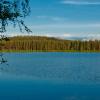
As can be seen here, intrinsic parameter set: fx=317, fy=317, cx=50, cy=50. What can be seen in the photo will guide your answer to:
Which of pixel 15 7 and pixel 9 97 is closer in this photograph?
pixel 15 7

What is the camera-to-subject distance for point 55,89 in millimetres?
28594

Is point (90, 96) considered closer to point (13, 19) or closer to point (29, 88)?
point (29, 88)

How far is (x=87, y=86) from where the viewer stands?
30250 mm

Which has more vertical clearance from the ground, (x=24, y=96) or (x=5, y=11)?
(x=5, y=11)

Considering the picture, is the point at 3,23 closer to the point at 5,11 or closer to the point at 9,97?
the point at 5,11

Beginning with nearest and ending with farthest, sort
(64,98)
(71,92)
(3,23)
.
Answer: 1. (3,23)
2. (64,98)
3. (71,92)

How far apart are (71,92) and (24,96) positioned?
4.38 m

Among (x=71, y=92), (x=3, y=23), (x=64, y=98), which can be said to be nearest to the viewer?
(x=3, y=23)

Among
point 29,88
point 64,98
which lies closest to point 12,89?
point 29,88

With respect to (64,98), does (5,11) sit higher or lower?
higher

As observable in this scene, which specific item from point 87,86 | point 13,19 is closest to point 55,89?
point 87,86

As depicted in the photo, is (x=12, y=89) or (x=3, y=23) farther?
(x=12, y=89)

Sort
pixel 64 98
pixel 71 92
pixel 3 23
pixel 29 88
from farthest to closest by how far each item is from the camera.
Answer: pixel 29 88 → pixel 71 92 → pixel 64 98 → pixel 3 23

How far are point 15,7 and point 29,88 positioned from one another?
20.5 meters
